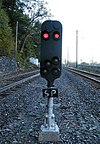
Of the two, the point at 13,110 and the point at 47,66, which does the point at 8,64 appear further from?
the point at 47,66

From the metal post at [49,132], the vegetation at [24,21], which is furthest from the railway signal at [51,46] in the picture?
the vegetation at [24,21]

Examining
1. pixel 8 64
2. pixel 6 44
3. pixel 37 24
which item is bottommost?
pixel 8 64

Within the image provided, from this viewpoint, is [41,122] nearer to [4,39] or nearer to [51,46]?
[51,46]

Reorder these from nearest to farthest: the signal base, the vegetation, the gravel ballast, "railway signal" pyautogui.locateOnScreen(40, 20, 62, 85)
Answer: "railway signal" pyautogui.locateOnScreen(40, 20, 62, 85)
the signal base
the gravel ballast
the vegetation

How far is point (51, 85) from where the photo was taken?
559 cm

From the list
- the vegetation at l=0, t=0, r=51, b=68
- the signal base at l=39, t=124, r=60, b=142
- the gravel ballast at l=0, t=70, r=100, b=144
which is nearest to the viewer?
the signal base at l=39, t=124, r=60, b=142

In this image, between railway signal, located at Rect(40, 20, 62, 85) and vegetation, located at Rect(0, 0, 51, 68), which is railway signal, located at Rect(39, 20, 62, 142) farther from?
vegetation, located at Rect(0, 0, 51, 68)

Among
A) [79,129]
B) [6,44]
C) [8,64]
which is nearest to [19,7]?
[6,44]

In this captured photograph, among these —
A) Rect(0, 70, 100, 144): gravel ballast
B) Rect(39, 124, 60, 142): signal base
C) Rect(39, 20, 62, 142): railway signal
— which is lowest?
Rect(0, 70, 100, 144): gravel ballast

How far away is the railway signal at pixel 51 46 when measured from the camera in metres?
5.29

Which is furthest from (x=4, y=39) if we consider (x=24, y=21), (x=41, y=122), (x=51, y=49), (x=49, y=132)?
(x=51, y=49)

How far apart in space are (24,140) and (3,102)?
5157 mm

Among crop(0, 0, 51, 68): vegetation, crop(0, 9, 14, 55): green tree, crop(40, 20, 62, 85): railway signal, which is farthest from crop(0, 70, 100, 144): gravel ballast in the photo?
crop(0, 0, 51, 68): vegetation

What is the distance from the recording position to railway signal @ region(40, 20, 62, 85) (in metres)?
5.29
